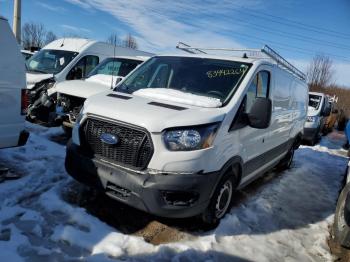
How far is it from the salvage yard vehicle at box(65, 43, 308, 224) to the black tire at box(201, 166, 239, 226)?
15 millimetres

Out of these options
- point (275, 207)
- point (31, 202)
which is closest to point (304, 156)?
point (275, 207)

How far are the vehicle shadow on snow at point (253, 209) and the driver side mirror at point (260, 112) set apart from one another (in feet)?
4.50

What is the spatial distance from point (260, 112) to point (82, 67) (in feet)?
26.3

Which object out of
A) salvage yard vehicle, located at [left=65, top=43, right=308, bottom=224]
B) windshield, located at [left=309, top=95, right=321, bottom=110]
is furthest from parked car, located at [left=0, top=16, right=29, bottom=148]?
windshield, located at [left=309, top=95, right=321, bottom=110]

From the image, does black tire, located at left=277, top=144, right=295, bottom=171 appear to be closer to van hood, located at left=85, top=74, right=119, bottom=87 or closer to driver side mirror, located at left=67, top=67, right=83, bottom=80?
van hood, located at left=85, top=74, right=119, bottom=87

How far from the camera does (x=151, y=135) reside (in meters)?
3.86

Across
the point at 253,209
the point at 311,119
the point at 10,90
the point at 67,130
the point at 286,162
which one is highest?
the point at 10,90

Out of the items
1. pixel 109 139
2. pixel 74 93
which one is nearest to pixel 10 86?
pixel 109 139

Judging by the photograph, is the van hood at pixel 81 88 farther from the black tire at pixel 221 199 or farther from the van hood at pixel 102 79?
the black tire at pixel 221 199

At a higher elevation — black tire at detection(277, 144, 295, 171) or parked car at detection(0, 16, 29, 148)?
parked car at detection(0, 16, 29, 148)

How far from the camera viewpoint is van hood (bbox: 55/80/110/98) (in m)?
7.74

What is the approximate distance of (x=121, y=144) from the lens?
13.3ft

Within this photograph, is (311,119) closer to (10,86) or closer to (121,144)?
(121,144)

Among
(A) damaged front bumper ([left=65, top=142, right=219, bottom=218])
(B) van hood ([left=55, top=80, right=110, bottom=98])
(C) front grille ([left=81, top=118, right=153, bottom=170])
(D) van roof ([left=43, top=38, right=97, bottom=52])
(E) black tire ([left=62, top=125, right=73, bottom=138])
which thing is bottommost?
(E) black tire ([left=62, top=125, right=73, bottom=138])
